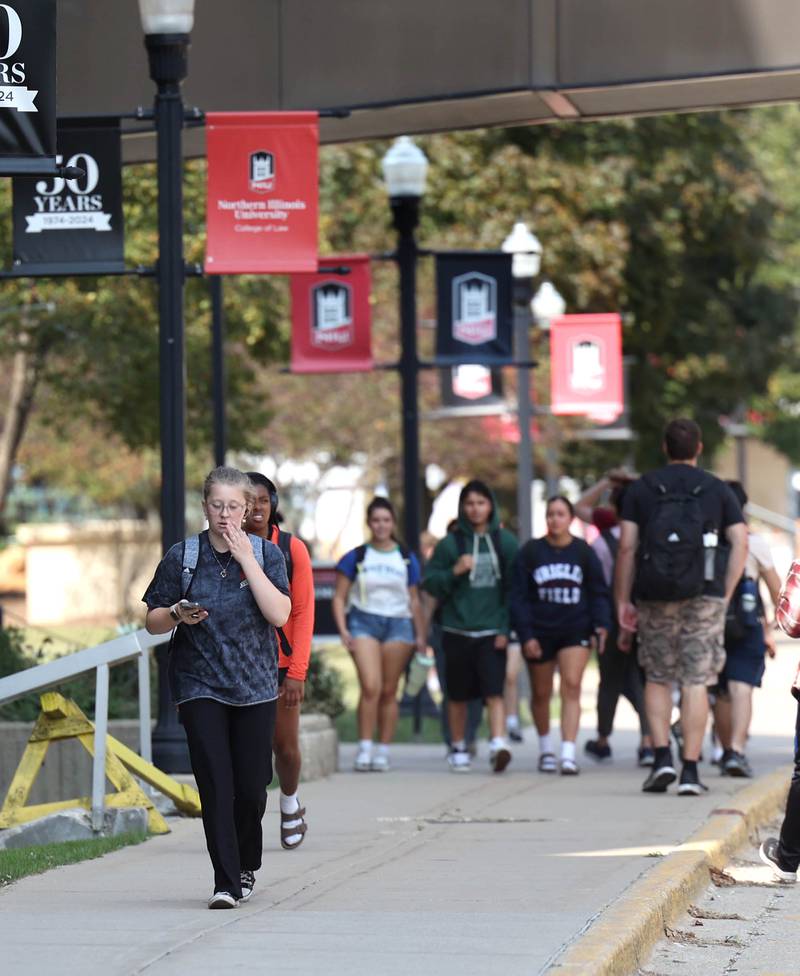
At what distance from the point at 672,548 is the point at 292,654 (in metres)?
3.55

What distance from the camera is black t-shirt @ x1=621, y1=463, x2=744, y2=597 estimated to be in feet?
40.1

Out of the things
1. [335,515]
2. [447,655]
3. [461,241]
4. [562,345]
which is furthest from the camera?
[335,515]

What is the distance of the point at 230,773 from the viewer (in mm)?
8016

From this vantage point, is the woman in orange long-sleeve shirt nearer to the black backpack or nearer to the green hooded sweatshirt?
the black backpack

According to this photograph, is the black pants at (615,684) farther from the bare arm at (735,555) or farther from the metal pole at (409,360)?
the metal pole at (409,360)

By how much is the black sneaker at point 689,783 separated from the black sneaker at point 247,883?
4641 millimetres

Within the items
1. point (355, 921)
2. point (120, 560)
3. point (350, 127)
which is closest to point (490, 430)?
point (120, 560)

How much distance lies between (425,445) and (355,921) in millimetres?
32160

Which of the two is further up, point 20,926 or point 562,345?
point 562,345

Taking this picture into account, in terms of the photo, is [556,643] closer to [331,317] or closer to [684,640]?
[684,640]

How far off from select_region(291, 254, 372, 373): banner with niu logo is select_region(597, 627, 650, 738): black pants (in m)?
4.72

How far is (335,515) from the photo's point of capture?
4369cm

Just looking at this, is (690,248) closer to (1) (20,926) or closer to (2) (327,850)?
(2) (327,850)

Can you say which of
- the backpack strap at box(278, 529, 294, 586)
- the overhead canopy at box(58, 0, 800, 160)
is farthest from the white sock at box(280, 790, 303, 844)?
the overhead canopy at box(58, 0, 800, 160)
